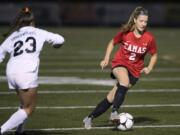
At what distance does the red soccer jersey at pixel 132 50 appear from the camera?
1155 centimetres

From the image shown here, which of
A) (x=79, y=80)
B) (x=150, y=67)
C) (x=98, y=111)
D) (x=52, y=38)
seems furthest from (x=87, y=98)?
(x=52, y=38)

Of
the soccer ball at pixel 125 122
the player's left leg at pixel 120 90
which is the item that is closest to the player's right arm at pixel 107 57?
the player's left leg at pixel 120 90

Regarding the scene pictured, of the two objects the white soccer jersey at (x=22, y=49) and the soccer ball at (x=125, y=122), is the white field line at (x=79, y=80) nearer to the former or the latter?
the soccer ball at (x=125, y=122)

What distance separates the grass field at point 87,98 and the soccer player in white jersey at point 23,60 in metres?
1.15

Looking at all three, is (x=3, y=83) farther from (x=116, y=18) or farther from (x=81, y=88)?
(x=116, y=18)

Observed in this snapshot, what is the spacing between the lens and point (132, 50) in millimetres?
11555

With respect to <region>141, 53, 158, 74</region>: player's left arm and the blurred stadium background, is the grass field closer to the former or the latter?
the blurred stadium background

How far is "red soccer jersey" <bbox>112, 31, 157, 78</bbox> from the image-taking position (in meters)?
11.6

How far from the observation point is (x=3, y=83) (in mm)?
17562

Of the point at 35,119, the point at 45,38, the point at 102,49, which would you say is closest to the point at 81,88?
the point at 35,119

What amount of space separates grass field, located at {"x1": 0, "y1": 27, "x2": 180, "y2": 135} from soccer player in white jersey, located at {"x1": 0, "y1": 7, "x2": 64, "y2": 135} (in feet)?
3.77

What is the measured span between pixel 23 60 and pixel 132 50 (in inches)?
91.6

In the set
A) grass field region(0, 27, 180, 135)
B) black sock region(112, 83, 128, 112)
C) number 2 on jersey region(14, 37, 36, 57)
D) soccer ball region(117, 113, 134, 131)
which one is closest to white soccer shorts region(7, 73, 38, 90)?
number 2 on jersey region(14, 37, 36, 57)

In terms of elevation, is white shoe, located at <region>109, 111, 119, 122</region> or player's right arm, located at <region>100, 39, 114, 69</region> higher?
player's right arm, located at <region>100, 39, 114, 69</region>
